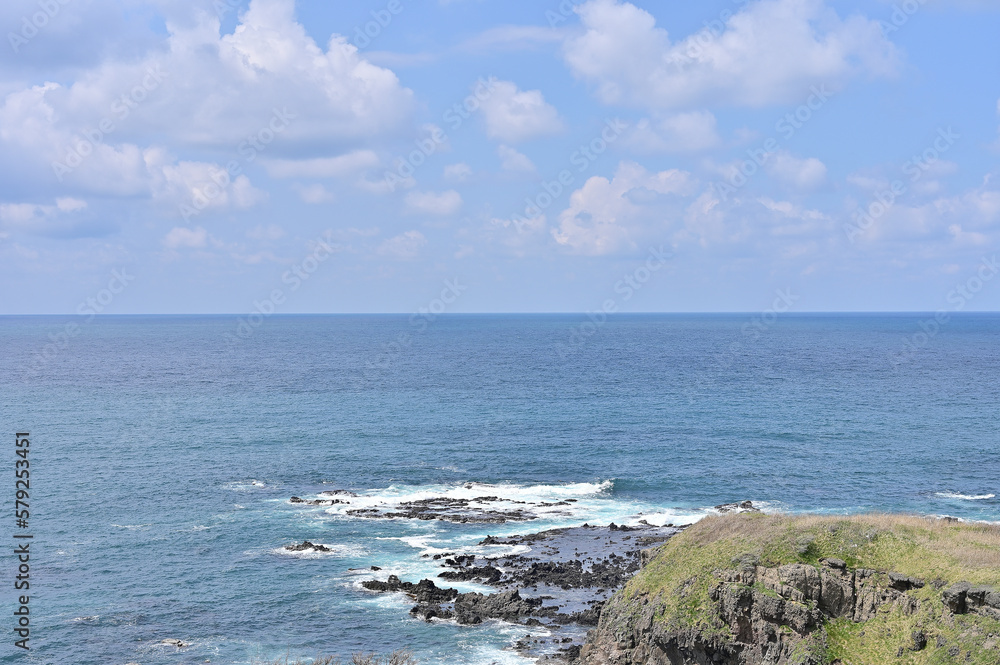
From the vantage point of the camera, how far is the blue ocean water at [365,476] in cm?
5650

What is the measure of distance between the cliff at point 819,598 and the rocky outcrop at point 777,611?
5 cm

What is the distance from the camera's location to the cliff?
38.8 meters

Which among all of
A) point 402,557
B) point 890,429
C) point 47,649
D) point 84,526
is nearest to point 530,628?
point 402,557

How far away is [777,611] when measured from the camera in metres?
41.7

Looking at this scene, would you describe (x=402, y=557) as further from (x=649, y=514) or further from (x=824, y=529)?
(x=824, y=529)

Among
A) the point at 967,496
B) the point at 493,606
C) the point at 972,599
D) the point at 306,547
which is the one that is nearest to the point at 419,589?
the point at 493,606

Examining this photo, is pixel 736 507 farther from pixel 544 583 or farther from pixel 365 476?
pixel 365 476

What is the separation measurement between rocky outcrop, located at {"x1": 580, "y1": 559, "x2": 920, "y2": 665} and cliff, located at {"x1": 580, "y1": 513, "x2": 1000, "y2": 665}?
52 millimetres

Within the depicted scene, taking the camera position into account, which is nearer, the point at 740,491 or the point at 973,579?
the point at 973,579

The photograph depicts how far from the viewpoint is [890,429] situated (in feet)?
396

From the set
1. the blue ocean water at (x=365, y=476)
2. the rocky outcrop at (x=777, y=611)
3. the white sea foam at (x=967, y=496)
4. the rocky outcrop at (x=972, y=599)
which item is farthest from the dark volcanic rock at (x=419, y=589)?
the white sea foam at (x=967, y=496)

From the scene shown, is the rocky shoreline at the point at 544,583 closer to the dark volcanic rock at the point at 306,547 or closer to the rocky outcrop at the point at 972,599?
the dark volcanic rock at the point at 306,547

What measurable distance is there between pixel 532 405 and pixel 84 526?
79623 millimetres

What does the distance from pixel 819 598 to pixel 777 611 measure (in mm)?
2280
